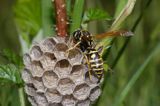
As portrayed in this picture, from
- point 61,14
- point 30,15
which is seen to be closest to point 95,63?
point 61,14

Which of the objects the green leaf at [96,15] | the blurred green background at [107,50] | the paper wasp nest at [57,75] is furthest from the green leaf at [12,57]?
the green leaf at [96,15]

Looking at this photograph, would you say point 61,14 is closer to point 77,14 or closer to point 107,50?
point 77,14

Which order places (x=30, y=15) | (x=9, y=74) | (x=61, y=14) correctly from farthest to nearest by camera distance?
(x=30, y=15), (x=9, y=74), (x=61, y=14)

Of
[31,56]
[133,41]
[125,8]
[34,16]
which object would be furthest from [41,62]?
[133,41]

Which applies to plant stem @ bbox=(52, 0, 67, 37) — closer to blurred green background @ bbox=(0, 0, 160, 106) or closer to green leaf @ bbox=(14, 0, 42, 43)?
blurred green background @ bbox=(0, 0, 160, 106)

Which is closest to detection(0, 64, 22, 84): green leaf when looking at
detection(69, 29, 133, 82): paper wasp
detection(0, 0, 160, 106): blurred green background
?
detection(0, 0, 160, 106): blurred green background

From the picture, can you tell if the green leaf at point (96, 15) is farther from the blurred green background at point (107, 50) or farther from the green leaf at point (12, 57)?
the green leaf at point (12, 57)

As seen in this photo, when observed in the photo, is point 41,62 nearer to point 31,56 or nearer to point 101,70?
point 31,56
